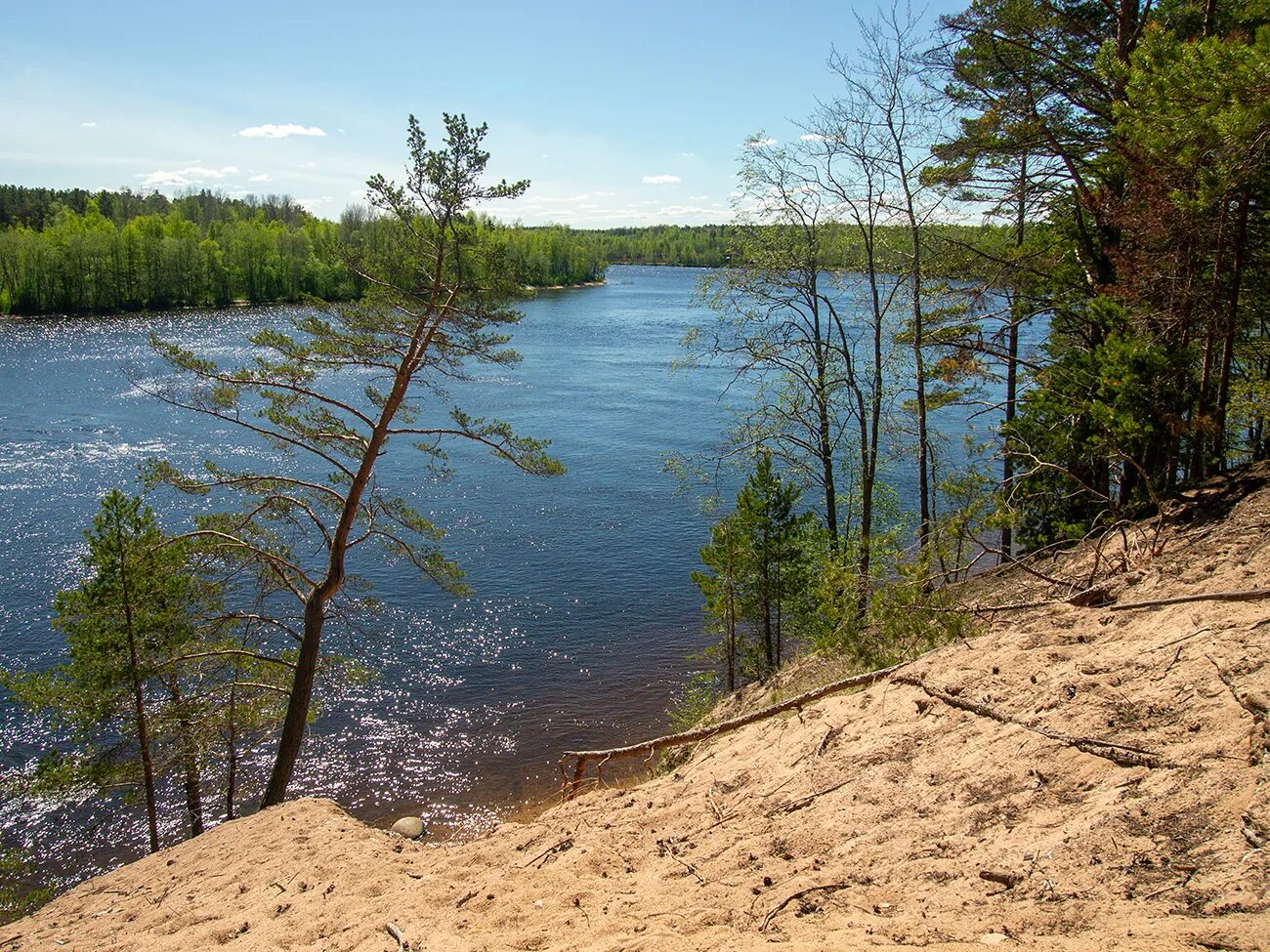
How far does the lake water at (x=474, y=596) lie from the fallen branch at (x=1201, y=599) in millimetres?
14757

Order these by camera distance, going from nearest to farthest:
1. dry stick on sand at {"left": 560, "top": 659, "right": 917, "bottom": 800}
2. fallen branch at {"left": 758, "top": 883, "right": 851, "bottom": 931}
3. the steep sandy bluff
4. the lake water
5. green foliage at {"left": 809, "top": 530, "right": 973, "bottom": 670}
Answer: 1. the steep sandy bluff
2. fallen branch at {"left": 758, "top": 883, "right": 851, "bottom": 931}
3. dry stick on sand at {"left": 560, "top": 659, "right": 917, "bottom": 800}
4. green foliage at {"left": 809, "top": 530, "right": 973, "bottom": 670}
5. the lake water

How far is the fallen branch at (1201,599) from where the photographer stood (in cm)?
623

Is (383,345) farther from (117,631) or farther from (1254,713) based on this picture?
(1254,713)

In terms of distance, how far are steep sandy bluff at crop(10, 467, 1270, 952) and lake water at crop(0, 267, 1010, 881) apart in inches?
437

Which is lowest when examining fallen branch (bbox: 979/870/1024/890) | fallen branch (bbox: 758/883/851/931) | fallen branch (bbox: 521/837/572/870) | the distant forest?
fallen branch (bbox: 521/837/572/870)

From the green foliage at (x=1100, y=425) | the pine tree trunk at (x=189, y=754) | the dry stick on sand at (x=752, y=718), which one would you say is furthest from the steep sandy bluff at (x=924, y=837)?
the pine tree trunk at (x=189, y=754)

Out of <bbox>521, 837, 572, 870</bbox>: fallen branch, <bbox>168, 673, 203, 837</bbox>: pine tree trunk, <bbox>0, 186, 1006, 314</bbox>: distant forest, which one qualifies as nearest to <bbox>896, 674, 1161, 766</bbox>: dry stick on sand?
<bbox>521, 837, 572, 870</bbox>: fallen branch

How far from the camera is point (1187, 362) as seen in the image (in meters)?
12.2

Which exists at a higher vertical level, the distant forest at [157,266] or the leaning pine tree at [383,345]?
the distant forest at [157,266]

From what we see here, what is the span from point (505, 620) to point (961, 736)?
2149 cm

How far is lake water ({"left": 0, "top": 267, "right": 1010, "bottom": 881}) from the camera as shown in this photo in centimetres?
1950

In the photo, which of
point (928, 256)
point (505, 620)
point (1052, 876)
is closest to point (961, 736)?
point (1052, 876)

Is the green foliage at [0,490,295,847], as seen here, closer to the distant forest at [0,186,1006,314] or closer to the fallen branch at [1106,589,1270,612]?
the fallen branch at [1106,589,1270,612]

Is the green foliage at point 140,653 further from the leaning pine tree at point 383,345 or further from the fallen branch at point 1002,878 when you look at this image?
the fallen branch at point 1002,878
